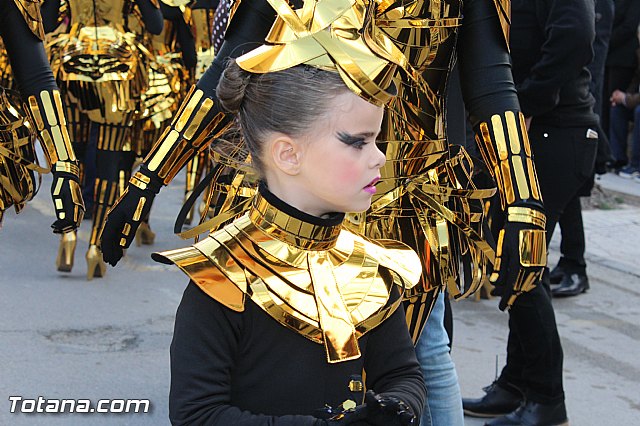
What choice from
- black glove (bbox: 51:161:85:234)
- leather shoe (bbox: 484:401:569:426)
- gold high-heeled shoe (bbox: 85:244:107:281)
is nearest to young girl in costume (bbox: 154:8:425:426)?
black glove (bbox: 51:161:85:234)

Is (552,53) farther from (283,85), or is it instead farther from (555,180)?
(283,85)

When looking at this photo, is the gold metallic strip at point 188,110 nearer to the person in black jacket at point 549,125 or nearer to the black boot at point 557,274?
the person in black jacket at point 549,125

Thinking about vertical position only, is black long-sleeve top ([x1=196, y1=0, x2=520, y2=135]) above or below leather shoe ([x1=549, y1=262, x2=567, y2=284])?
above

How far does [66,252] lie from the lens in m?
5.92

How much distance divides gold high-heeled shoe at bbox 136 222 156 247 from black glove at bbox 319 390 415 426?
518cm

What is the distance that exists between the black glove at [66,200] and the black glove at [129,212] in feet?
2.53

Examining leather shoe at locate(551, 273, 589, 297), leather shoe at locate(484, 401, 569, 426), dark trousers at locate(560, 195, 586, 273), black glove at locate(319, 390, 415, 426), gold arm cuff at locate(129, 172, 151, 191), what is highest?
black glove at locate(319, 390, 415, 426)

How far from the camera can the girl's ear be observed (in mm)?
1974

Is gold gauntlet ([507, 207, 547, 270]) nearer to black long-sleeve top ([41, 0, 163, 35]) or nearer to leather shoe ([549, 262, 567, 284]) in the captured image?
black long-sleeve top ([41, 0, 163, 35])

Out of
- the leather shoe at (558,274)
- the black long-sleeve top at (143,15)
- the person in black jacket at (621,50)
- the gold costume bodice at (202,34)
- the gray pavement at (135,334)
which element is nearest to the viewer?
the gray pavement at (135,334)

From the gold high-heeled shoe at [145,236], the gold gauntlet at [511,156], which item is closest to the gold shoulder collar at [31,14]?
the gold gauntlet at [511,156]

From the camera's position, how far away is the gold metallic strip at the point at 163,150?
281cm

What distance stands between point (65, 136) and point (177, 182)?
19.7 feet

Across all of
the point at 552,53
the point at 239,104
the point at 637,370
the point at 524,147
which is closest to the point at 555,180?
the point at 552,53
